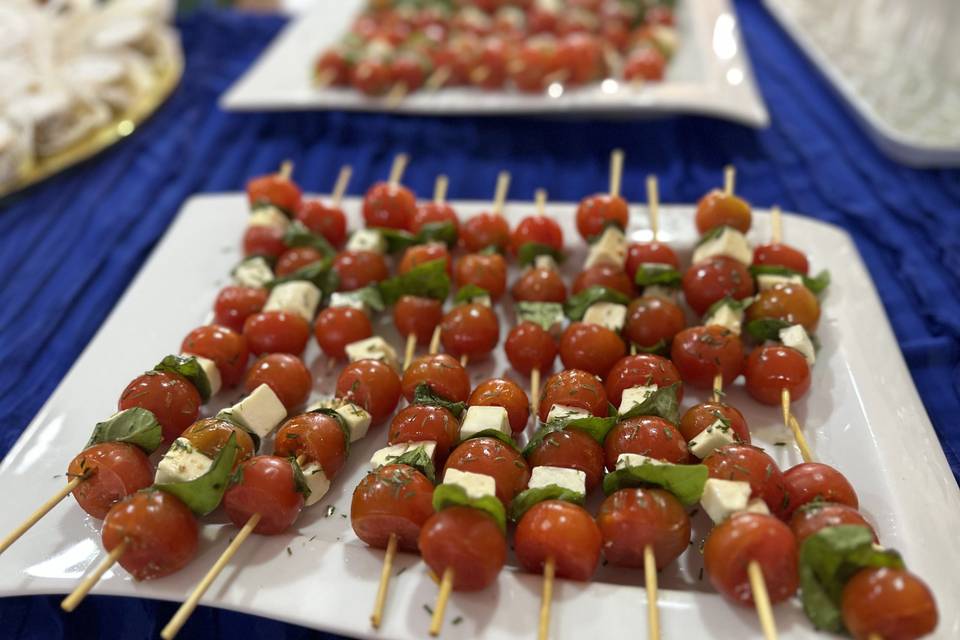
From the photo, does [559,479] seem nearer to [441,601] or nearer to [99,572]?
[441,601]

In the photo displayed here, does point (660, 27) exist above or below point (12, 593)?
above

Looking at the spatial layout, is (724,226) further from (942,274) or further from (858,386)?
(942,274)

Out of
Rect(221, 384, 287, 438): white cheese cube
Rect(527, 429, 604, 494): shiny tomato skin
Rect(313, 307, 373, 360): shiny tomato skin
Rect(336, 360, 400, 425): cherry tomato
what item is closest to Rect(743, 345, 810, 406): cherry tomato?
Rect(527, 429, 604, 494): shiny tomato skin

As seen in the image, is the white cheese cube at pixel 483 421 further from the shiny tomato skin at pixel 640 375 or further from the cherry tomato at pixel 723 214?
the cherry tomato at pixel 723 214

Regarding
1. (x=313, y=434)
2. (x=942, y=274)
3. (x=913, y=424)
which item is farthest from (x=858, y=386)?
(x=313, y=434)

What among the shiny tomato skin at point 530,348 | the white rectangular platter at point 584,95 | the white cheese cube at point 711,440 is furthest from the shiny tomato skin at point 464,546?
the white rectangular platter at point 584,95

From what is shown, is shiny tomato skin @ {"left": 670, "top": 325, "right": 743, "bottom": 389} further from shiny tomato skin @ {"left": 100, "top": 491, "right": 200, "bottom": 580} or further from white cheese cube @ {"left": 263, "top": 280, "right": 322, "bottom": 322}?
shiny tomato skin @ {"left": 100, "top": 491, "right": 200, "bottom": 580}
